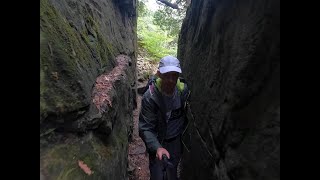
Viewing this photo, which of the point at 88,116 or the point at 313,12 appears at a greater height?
the point at 313,12

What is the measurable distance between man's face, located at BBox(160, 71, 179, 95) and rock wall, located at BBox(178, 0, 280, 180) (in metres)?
0.52

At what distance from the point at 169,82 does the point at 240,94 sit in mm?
2154

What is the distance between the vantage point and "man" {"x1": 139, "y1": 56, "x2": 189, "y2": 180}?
17.4 ft

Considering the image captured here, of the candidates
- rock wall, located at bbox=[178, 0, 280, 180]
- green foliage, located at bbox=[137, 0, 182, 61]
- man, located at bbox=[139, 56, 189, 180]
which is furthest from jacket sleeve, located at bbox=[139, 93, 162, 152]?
green foliage, located at bbox=[137, 0, 182, 61]

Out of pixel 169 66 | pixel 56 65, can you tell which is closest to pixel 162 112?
pixel 169 66

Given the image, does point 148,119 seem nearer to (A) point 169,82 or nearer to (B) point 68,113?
(A) point 169,82

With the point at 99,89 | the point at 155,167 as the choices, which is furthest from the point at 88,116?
the point at 155,167

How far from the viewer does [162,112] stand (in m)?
5.54

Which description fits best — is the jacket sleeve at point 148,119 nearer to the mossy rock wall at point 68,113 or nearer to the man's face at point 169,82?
the man's face at point 169,82

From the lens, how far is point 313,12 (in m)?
2.25

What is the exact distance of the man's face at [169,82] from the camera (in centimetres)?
537
